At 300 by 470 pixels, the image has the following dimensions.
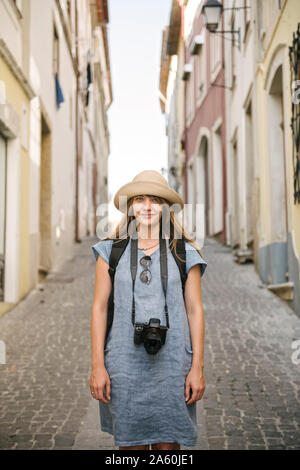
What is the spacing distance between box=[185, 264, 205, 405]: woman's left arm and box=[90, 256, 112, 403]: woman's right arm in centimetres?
36

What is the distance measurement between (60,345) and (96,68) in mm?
23003

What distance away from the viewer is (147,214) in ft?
8.04

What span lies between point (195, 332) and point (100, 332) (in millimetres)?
419

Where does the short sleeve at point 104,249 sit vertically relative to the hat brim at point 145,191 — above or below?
below

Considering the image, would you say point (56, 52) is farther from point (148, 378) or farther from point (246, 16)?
point (148, 378)

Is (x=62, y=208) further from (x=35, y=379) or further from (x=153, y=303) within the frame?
(x=153, y=303)

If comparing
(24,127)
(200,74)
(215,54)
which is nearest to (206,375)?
(24,127)

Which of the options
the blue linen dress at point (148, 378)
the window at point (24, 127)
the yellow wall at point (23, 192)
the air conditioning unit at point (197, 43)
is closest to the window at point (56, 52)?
the yellow wall at point (23, 192)

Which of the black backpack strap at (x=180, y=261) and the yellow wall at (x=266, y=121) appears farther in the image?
the yellow wall at (x=266, y=121)

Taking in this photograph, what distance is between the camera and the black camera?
2.21m

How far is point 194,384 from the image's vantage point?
2.29 metres

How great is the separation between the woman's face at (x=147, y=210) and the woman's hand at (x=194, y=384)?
69 centimetres

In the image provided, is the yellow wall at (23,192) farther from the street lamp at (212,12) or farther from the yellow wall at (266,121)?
the street lamp at (212,12)

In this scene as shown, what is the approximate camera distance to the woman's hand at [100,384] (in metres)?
2.28
